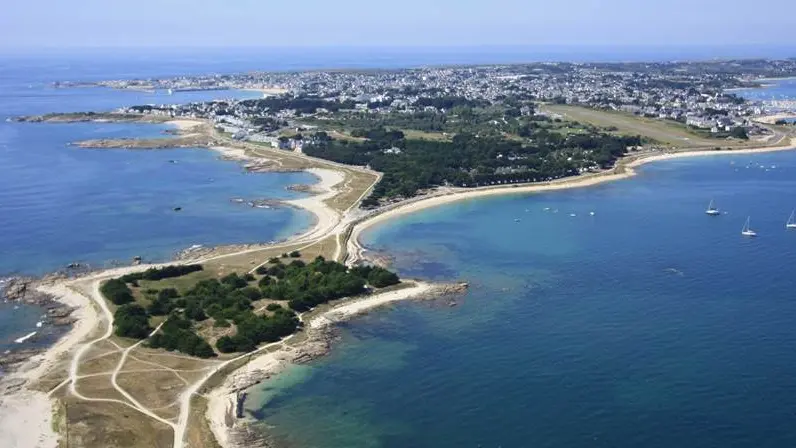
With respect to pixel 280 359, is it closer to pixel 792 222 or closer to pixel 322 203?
pixel 322 203

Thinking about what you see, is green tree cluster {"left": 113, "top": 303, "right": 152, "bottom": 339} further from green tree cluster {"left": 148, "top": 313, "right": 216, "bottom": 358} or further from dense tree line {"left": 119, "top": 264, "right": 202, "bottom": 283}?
dense tree line {"left": 119, "top": 264, "right": 202, "bottom": 283}

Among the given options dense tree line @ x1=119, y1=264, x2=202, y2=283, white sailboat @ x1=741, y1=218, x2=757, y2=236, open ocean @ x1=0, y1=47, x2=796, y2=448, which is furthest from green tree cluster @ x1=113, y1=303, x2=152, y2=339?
white sailboat @ x1=741, y1=218, x2=757, y2=236

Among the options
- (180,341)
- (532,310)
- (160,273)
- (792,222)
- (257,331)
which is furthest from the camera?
(792,222)

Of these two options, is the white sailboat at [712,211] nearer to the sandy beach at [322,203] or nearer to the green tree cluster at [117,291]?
the sandy beach at [322,203]

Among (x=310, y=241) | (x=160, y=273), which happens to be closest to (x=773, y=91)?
(x=310, y=241)

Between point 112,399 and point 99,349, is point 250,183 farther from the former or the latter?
point 112,399

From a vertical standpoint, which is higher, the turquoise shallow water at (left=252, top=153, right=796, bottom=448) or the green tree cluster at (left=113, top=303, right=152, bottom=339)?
the green tree cluster at (left=113, top=303, right=152, bottom=339)

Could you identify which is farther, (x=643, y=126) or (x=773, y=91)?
(x=773, y=91)
